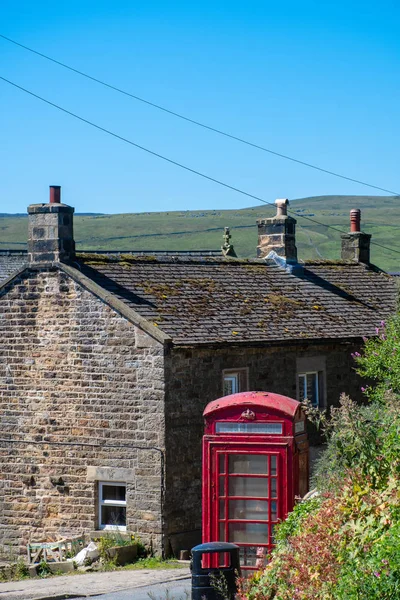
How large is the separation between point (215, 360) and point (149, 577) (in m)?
4.79

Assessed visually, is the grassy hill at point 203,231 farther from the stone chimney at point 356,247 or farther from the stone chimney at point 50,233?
the stone chimney at point 50,233

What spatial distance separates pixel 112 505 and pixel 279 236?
9340mm

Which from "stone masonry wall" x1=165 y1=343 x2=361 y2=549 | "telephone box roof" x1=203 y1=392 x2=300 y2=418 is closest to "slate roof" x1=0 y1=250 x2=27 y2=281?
"stone masonry wall" x1=165 y1=343 x2=361 y2=549

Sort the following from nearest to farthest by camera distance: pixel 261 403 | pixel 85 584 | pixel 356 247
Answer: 1. pixel 261 403
2. pixel 85 584
3. pixel 356 247

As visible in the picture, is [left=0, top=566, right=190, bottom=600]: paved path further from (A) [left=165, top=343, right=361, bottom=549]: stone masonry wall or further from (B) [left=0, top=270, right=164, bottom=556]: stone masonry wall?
(B) [left=0, top=270, right=164, bottom=556]: stone masonry wall

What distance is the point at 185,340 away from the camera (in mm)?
19312

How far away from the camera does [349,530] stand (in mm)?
10555

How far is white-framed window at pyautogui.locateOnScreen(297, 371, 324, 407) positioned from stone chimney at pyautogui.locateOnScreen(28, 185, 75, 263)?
558 cm

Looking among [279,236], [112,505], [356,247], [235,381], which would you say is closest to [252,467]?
[112,505]

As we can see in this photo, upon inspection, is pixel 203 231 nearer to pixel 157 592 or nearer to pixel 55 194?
pixel 55 194

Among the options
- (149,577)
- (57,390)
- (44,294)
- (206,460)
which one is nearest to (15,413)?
(57,390)

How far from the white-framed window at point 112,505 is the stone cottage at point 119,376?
0.11ft

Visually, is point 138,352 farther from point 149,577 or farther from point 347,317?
point 347,317

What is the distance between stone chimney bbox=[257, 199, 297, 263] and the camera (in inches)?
1029
